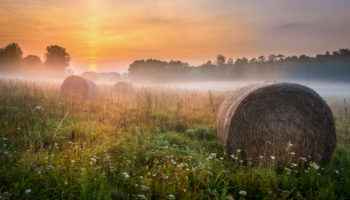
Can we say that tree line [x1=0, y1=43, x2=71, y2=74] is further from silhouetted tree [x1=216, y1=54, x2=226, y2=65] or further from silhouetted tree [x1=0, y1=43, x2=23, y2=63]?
silhouetted tree [x1=216, y1=54, x2=226, y2=65]

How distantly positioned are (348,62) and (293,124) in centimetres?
7565

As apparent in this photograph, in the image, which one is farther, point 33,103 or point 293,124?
point 33,103

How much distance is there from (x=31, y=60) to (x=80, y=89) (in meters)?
67.2

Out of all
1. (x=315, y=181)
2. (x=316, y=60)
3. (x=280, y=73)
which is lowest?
(x=315, y=181)

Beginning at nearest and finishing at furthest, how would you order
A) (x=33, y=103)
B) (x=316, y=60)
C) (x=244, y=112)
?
(x=244, y=112)
(x=33, y=103)
(x=316, y=60)

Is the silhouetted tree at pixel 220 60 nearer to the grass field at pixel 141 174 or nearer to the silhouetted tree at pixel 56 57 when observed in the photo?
the silhouetted tree at pixel 56 57

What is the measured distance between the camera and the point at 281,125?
432cm

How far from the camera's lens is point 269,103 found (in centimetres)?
437

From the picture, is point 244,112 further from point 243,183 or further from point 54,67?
point 54,67

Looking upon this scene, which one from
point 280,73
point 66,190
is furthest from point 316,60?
point 66,190

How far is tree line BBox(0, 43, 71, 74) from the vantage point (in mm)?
52062

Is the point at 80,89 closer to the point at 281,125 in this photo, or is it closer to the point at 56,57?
the point at 281,125

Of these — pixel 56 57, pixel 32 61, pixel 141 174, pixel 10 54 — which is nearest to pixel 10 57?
pixel 10 54

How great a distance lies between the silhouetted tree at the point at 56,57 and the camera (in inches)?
2366
